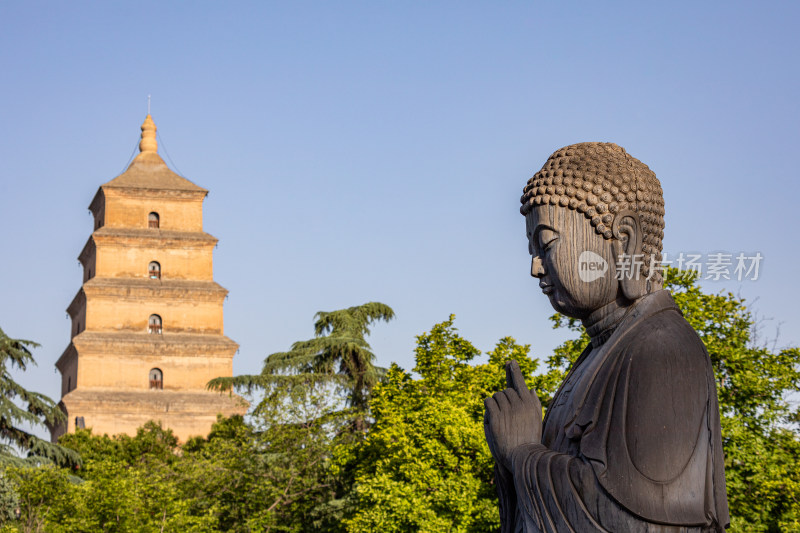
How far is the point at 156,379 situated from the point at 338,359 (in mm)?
14423

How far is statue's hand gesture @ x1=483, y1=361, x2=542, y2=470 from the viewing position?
3.38m

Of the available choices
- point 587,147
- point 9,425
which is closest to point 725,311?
point 587,147

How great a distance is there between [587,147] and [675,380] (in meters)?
0.91

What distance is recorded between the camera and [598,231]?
342cm

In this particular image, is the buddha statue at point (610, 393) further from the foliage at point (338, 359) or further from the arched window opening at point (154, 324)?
the arched window opening at point (154, 324)

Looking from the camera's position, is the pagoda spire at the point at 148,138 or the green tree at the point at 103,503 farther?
the pagoda spire at the point at 148,138

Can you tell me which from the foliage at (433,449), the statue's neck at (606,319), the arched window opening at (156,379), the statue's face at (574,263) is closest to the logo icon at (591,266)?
the statue's face at (574,263)

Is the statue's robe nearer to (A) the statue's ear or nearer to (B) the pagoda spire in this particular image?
(A) the statue's ear

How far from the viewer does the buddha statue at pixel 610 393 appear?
2986 millimetres

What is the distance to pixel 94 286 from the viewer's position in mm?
45344

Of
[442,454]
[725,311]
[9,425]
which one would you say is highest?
[9,425]

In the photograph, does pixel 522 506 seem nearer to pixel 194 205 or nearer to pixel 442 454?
pixel 442 454

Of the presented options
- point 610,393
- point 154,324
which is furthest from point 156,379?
point 610,393

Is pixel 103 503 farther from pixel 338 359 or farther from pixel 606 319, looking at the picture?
pixel 606 319
